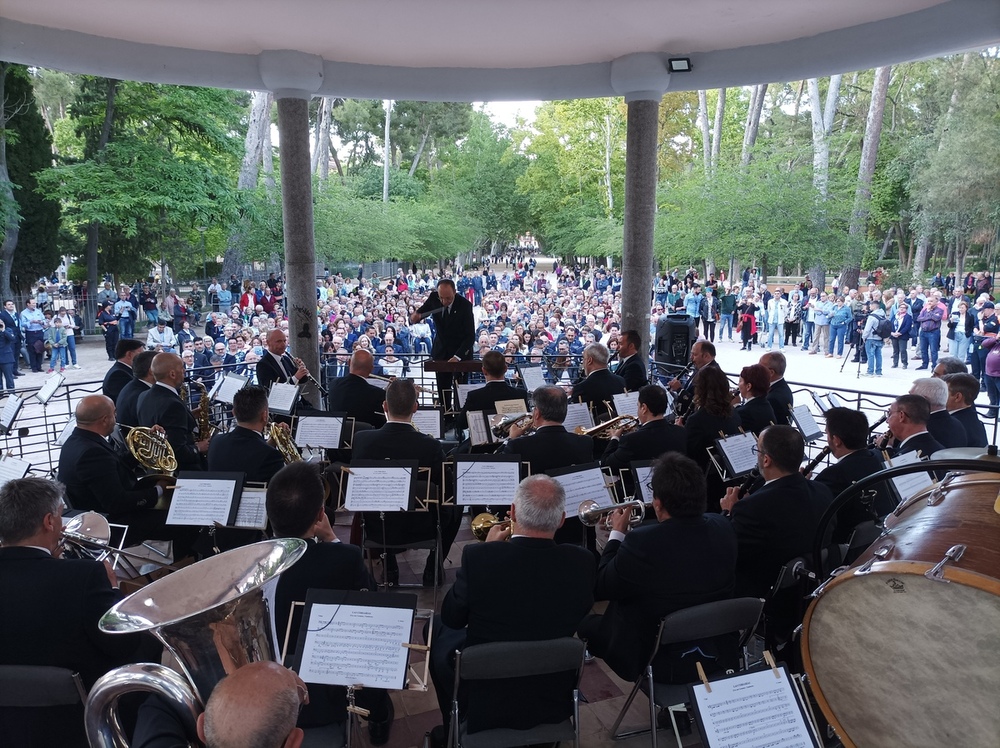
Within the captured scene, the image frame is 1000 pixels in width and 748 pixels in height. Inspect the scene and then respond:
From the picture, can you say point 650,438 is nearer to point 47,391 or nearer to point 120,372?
point 120,372

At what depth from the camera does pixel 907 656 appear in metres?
2.12

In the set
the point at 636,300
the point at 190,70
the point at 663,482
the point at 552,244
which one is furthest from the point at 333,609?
the point at 552,244

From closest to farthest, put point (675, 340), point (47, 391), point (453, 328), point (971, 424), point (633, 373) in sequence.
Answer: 1. point (971, 424)
2. point (47, 391)
3. point (633, 373)
4. point (453, 328)
5. point (675, 340)

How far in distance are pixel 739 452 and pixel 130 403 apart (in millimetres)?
5431

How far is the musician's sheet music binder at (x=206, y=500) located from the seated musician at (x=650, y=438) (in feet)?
9.22

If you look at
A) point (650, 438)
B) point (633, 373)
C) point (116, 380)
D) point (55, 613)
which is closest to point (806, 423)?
point (650, 438)

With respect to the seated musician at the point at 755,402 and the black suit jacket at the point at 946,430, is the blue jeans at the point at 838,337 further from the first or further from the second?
the black suit jacket at the point at 946,430

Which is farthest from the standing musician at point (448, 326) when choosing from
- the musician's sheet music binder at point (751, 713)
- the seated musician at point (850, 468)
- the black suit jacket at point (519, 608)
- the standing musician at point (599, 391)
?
the musician's sheet music binder at point (751, 713)

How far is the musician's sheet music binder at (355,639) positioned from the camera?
2.82 meters

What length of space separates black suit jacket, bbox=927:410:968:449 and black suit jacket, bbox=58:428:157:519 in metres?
6.27

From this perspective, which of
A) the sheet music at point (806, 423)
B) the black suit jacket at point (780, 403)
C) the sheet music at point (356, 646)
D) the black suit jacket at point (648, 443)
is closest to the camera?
the sheet music at point (356, 646)

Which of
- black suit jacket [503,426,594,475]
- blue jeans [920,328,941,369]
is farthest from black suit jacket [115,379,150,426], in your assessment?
blue jeans [920,328,941,369]

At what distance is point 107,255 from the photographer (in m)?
26.6

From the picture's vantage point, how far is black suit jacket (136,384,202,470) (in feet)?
20.1
